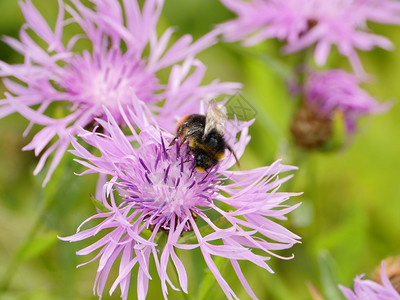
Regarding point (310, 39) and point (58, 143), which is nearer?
point (58, 143)

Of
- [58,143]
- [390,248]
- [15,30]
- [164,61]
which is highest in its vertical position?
[15,30]

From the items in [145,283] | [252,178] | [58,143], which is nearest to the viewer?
[145,283]

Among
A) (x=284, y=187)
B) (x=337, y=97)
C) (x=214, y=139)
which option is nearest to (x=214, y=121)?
(x=214, y=139)

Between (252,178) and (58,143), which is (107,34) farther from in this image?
(252,178)

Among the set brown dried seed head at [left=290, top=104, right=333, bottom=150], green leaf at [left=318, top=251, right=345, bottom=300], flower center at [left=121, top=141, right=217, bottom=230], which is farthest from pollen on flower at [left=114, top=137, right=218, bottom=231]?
brown dried seed head at [left=290, top=104, right=333, bottom=150]

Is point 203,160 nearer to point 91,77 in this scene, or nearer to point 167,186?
point 167,186

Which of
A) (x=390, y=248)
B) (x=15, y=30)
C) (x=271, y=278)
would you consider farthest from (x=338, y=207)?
(x=15, y=30)
